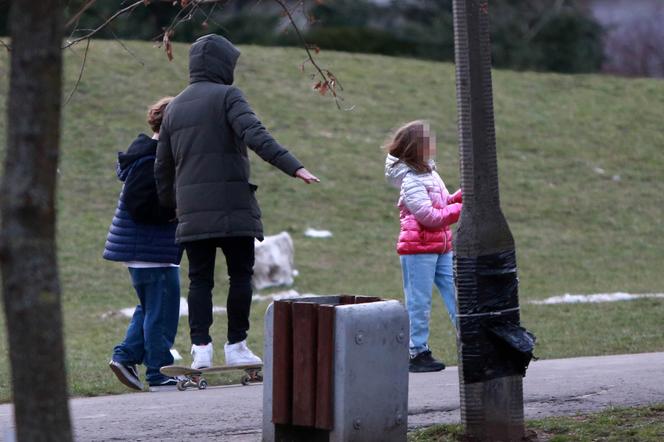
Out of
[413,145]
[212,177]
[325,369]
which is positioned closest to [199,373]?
[212,177]

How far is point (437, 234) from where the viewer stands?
8.56 metres

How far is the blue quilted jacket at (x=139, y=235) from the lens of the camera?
7867 millimetres

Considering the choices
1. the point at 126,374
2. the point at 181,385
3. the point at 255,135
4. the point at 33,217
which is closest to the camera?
the point at 33,217

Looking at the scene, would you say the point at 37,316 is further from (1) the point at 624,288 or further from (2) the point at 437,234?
(1) the point at 624,288

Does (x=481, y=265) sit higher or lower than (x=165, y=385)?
higher

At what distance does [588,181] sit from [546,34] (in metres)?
17.4

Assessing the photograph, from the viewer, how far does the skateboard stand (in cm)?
751

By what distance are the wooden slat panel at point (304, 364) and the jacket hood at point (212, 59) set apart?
242cm

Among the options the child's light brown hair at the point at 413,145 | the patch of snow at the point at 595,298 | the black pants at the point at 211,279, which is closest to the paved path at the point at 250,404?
the black pants at the point at 211,279

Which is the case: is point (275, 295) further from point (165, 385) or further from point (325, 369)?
point (325, 369)

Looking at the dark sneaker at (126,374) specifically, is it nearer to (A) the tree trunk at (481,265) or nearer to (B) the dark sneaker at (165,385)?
(B) the dark sneaker at (165,385)

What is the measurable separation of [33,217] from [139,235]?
432cm

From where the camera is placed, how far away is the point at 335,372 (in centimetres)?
546

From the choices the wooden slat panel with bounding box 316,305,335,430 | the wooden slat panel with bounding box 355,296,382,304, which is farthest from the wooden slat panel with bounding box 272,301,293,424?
the wooden slat panel with bounding box 355,296,382,304
